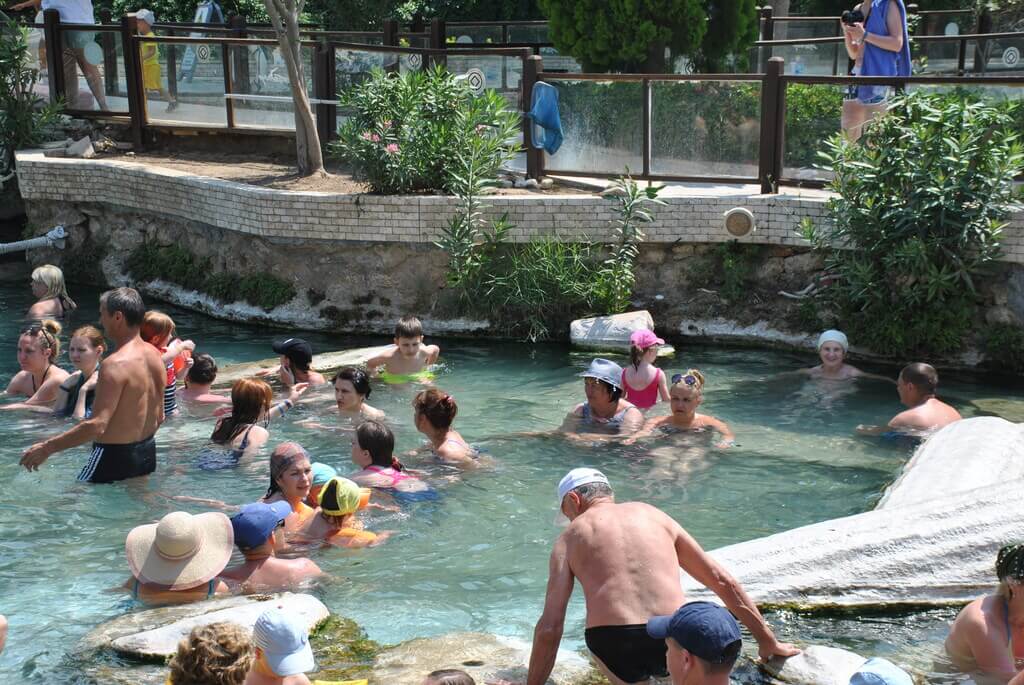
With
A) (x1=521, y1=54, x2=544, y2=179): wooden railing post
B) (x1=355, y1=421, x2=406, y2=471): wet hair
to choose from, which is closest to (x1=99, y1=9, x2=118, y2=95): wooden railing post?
(x1=521, y1=54, x2=544, y2=179): wooden railing post

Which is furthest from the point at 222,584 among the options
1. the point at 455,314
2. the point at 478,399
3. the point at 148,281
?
the point at 148,281

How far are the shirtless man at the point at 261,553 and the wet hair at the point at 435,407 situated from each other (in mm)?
1808

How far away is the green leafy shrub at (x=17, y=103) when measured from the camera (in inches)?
635

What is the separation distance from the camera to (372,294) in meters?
13.4

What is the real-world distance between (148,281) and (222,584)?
29.8 ft

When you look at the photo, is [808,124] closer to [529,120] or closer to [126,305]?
[529,120]

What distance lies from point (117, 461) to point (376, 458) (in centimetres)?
171

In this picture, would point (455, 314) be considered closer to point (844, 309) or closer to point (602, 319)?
point (602, 319)

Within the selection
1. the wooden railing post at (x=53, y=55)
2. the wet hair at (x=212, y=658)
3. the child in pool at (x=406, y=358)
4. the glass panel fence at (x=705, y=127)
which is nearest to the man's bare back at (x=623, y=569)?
the wet hair at (x=212, y=658)

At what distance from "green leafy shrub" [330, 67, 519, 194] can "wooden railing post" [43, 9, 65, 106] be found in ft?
18.7

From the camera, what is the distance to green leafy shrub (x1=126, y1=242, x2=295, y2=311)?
13720 millimetres

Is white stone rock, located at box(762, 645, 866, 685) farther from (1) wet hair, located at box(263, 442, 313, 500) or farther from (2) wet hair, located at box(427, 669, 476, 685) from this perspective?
(1) wet hair, located at box(263, 442, 313, 500)

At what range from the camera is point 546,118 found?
13531 millimetres

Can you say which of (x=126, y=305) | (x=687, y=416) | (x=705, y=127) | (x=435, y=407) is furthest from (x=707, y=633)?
(x=705, y=127)
